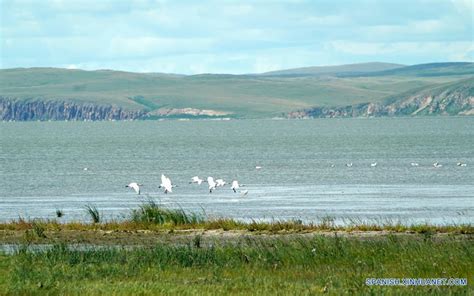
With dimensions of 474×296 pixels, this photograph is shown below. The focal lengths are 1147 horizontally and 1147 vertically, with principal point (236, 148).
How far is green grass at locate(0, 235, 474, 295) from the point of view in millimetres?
16750

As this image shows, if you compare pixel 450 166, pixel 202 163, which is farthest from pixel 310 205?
pixel 202 163

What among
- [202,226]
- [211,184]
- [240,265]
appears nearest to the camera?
[240,265]

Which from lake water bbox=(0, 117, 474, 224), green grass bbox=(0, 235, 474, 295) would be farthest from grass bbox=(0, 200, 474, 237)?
lake water bbox=(0, 117, 474, 224)

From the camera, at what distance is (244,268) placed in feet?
63.9

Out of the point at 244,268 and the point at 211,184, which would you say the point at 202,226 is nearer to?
the point at 244,268

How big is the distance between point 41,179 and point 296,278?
49011 millimetres

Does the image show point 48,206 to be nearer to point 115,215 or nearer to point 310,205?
point 115,215

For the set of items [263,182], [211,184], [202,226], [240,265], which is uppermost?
[240,265]

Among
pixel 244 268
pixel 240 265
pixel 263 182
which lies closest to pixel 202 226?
pixel 240 265

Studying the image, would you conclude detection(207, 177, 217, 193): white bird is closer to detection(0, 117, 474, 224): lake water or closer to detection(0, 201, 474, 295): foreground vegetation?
detection(0, 117, 474, 224): lake water

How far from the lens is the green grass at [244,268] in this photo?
55.0ft

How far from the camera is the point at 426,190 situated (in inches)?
2062

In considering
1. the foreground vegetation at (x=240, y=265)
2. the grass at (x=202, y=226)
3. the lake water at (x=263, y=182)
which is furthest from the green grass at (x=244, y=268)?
the lake water at (x=263, y=182)

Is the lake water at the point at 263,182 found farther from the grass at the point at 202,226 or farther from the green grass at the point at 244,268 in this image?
the green grass at the point at 244,268
